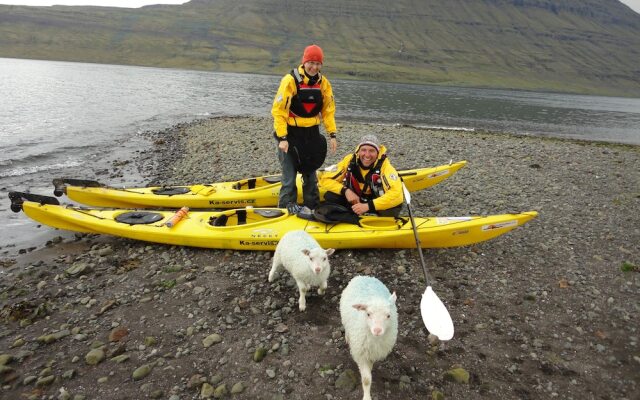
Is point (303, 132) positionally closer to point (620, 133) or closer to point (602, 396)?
point (602, 396)

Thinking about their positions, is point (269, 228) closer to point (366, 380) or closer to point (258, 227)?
point (258, 227)

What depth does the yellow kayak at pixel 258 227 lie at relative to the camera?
7023 mm

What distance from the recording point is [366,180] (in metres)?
7.71

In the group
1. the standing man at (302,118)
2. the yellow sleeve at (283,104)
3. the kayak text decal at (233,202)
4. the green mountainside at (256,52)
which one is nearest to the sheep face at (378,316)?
the standing man at (302,118)

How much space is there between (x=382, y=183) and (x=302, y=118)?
213cm

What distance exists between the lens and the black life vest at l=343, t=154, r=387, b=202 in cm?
755

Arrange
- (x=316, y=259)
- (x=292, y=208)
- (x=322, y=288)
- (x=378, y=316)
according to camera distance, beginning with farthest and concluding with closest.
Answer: (x=292, y=208) → (x=322, y=288) → (x=316, y=259) → (x=378, y=316)

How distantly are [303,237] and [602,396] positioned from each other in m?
4.15

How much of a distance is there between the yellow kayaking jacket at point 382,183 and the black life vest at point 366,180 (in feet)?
0.07

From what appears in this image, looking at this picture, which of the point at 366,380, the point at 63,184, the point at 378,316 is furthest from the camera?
the point at 63,184

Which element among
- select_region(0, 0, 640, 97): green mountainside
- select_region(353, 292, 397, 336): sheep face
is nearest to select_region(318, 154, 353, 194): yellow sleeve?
select_region(353, 292, 397, 336): sheep face

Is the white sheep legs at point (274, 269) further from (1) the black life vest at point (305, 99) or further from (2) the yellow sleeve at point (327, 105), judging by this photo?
(2) the yellow sleeve at point (327, 105)

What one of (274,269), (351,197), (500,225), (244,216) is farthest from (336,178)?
(500,225)

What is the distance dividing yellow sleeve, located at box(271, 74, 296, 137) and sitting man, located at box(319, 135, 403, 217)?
1.49 meters
